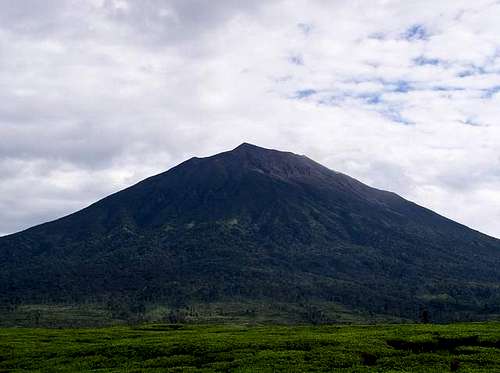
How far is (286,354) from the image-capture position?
47.8 metres

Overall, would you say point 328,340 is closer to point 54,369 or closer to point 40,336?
point 54,369

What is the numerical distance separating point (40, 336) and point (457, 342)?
53610mm

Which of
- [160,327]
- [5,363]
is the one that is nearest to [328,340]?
[5,363]

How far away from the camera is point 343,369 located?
42125 millimetres

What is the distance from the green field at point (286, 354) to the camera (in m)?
43.5

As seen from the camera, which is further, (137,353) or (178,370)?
(137,353)

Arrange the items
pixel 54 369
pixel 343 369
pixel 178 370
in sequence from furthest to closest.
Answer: pixel 54 369, pixel 178 370, pixel 343 369

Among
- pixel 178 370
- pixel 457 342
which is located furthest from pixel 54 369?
pixel 457 342

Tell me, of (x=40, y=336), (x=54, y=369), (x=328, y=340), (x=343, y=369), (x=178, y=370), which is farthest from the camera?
(x=40, y=336)

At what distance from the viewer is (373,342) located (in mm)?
51906

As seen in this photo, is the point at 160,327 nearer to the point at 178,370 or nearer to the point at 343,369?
the point at 178,370

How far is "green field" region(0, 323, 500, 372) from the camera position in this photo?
43.5 metres

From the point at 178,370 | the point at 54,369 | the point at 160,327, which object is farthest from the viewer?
the point at 160,327

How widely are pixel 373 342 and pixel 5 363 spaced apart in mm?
34582
